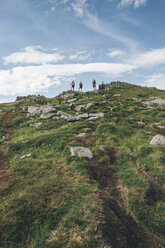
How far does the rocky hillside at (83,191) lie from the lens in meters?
6.80

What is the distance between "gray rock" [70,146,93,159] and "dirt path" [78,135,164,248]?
282cm

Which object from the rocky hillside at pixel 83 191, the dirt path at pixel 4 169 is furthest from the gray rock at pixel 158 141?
the dirt path at pixel 4 169

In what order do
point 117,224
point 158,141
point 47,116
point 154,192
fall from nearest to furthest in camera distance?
point 117,224, point 154,192, point 158,141, point 47,116

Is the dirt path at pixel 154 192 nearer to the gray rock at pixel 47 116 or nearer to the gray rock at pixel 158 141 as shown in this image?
the gray rock at pixel 158 141

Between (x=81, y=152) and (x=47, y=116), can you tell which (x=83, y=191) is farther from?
(x=47, y=116)

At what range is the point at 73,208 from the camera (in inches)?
314

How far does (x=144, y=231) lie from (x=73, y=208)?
149 inches

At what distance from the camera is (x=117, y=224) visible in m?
7.30

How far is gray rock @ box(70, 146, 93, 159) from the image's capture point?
13453 millimetres

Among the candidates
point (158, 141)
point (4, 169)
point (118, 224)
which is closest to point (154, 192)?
point (118, 224)

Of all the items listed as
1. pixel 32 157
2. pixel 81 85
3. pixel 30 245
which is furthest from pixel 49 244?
pixel 81 85

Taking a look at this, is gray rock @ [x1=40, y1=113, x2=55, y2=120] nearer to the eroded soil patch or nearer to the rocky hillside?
the rocky hillside

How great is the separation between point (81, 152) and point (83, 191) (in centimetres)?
486

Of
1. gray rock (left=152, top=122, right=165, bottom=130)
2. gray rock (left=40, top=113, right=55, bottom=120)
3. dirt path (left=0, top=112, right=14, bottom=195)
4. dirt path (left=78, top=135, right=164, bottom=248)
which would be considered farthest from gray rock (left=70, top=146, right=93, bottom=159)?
gray rock (left=40, top=113, right=55, bottom=120)
